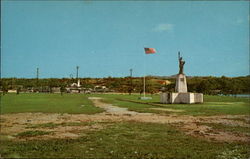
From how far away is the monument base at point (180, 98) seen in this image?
108 feet

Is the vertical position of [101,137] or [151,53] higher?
[151,53]

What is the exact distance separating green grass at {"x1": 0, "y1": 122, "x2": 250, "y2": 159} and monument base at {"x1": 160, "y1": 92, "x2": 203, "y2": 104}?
2364cm

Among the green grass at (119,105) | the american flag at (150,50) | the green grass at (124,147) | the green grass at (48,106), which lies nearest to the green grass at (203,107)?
the green grass at (119,105)

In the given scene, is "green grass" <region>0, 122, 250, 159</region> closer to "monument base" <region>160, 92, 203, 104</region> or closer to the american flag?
"monument base" <region>160, 92, 203, 104</region>

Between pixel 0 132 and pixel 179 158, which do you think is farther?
pixel 0 132

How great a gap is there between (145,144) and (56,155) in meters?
3.07

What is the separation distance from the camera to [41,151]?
23.6 ft

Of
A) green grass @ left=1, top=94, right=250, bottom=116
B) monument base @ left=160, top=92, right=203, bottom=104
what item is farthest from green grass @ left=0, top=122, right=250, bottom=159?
monument base @ left=160, top=92, right=203, bottom=104

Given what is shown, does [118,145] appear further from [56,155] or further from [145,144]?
[56,155]

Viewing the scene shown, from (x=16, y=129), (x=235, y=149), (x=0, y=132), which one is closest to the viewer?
(x=235, y=149)

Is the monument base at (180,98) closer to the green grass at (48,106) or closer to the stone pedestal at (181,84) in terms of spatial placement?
the stone pedestal at (181,84)

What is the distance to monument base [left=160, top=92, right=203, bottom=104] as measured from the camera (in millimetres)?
32819

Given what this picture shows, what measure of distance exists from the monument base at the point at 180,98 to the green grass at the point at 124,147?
23638 mm

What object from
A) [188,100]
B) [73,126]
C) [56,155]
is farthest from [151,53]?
[56,155]
